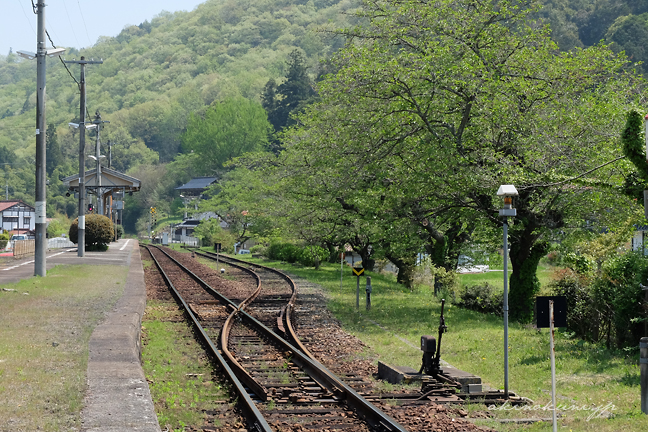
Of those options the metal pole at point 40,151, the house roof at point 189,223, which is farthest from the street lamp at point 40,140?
the house roof at point 189,223

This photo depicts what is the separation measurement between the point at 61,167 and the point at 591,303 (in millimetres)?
129280

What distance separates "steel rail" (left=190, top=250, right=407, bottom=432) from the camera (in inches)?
328

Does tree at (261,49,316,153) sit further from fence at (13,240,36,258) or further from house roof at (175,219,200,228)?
fence at (13,240,36,258)

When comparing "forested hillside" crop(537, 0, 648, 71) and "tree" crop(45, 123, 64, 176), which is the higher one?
"forested hillside" crop(537, 0, 648, 71)

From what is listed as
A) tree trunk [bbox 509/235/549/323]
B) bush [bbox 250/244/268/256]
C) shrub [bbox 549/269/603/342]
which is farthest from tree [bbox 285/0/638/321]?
bush [bbox 250/244/268/256]

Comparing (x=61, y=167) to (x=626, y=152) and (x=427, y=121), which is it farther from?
(x=626, y=152)

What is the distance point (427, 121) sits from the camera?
20.1 m

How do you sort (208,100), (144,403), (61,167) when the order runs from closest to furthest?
(144,403) < (61,167) < (208,100)

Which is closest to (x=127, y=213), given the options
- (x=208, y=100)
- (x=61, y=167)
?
(x=61, y=167)

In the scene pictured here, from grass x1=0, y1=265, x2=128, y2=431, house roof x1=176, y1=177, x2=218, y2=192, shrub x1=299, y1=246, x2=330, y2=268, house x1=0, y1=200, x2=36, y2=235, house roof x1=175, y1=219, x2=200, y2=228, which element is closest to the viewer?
grass x1=0, y1=265, x2=128, y2=431

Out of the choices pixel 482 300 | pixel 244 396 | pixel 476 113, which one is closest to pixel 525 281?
pixel 482 300

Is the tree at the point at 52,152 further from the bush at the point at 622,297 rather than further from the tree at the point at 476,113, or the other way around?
the bush at the point at 622,297

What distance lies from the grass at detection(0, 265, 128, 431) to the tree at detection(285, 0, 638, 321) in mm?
8980

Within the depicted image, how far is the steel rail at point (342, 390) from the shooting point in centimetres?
832
